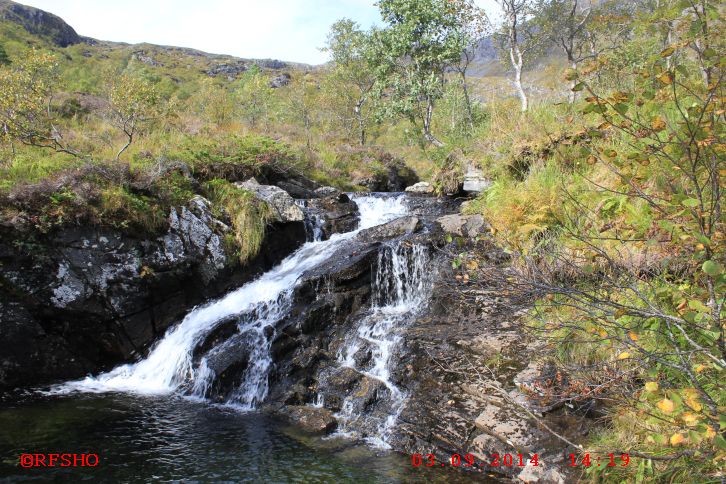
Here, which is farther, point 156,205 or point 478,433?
point 156,205

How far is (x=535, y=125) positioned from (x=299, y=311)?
318 inches

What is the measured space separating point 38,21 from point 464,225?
387 ft

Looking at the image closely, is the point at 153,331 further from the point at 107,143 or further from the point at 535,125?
the point at 535,125

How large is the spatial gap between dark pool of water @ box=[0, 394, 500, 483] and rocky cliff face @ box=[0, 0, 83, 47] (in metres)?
102

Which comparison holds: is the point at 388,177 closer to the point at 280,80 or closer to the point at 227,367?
the point at 227,367

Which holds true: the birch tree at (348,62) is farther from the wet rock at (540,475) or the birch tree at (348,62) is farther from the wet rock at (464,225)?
the wet rock at (540,475)

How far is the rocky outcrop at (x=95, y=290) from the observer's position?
8781mm

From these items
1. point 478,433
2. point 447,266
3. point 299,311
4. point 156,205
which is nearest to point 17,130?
point 156,205

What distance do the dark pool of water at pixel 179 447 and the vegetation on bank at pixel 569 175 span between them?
2.87 metres

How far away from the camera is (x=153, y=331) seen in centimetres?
1012

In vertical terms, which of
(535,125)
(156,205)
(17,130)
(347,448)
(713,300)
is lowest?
(347,448)

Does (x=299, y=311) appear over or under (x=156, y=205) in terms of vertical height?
under

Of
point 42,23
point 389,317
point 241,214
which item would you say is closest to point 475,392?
point 389,317

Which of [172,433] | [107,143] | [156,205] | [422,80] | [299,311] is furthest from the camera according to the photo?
[422,80]
